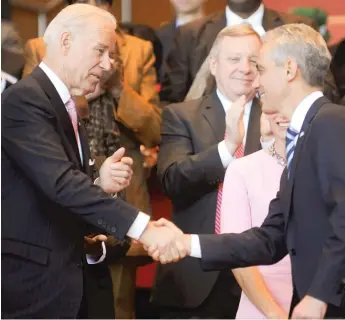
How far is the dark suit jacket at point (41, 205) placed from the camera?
3189 millimetres

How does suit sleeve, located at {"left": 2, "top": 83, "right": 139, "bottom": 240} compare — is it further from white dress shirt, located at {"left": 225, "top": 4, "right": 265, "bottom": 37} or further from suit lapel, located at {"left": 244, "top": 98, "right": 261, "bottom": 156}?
white dress shirt, located at {"left": 225, "top": 4, "right": 265, "bottom": 37}

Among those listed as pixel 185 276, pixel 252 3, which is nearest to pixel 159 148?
pixel 185 276

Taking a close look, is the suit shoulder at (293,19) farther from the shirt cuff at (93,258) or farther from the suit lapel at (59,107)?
the suit lapel at (59,107)

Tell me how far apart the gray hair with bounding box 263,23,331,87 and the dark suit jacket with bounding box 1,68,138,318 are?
0.65 m

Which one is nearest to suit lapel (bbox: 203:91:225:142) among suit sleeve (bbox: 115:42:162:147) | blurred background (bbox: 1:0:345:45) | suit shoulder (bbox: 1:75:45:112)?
suit sleeve (bbox: 115:42:162:147)

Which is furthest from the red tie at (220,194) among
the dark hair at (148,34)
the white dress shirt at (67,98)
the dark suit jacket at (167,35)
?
the dark suit jacket at (167,35)

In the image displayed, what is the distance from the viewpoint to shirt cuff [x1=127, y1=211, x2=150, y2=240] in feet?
10.8

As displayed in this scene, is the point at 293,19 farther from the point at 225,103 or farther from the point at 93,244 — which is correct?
the point at 93,244

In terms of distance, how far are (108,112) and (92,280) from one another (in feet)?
2.71

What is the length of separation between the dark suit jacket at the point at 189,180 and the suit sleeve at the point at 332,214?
1.13 m

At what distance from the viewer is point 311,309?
9.61 ft

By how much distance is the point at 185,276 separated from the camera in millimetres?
4203

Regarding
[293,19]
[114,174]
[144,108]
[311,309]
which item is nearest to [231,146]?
[144,108]

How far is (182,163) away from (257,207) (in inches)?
20.6
